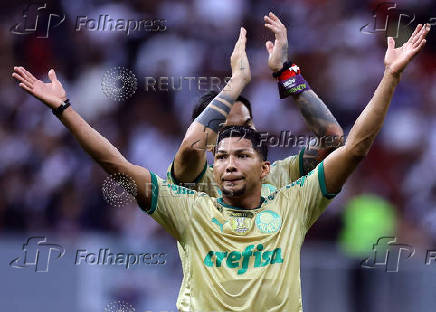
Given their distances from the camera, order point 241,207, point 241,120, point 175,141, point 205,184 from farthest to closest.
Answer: point 175,141 → point 241,120 → point 205,184 → point 241,207

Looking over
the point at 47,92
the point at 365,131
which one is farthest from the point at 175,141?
the point at 365,131

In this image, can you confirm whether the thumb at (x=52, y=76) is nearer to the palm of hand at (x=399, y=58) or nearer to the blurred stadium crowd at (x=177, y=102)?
the palm of hand at (x=399, y=58)

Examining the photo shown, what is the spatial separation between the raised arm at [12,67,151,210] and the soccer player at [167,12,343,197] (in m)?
0.86

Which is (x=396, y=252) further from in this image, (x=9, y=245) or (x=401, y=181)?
(x=9, y=245)

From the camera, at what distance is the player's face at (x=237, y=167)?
5.83 meters

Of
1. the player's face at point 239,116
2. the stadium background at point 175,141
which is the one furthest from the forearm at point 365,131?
the stadium background at point 175,141

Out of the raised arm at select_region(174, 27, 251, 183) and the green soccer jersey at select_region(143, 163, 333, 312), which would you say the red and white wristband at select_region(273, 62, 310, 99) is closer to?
the raised arm at select_region(174, 27, 251, 183)

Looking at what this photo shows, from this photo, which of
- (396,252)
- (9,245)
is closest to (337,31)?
(396,252)

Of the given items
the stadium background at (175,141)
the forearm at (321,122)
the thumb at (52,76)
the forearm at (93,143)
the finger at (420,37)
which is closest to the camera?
the forearm at (93,143)

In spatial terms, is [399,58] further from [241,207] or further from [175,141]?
[175,141]

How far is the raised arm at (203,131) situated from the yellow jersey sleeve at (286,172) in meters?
0.70

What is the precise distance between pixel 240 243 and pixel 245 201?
13.6 inches

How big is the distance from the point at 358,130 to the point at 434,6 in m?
6.89

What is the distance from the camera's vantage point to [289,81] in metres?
6.67
